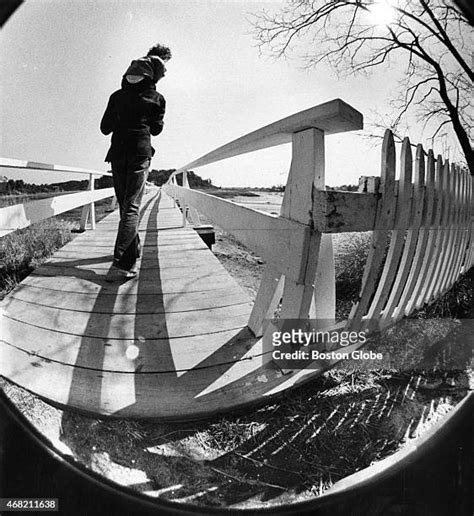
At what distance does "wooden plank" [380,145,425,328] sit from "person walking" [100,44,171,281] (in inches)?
27.4

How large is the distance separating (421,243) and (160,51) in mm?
936

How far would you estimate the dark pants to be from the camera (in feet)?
2.76

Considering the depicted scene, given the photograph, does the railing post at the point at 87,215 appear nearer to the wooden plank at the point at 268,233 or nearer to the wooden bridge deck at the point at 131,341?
the wooden bridge deck at the point at 131,341

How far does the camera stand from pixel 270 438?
0.48m

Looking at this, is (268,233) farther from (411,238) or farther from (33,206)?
(33,206)

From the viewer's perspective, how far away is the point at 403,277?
31.4 inches

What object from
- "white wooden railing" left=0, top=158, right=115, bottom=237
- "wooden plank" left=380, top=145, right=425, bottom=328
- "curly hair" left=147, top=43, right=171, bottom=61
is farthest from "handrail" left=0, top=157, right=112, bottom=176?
"wooden plank" left=380, top=145, right=425, bottom=328

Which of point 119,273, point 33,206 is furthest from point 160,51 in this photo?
point 119,273

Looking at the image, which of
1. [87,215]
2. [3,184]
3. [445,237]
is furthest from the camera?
[87,215]

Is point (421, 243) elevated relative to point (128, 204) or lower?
lower

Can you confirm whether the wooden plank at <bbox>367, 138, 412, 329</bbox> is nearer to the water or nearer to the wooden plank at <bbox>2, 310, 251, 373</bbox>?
the water

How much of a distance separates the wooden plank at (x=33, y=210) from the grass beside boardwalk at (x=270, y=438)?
397mm

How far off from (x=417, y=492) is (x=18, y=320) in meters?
0.89

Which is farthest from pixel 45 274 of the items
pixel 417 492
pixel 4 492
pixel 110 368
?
pixel 417 492
